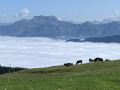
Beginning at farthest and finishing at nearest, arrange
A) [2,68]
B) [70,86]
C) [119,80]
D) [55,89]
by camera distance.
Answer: [2,68]
[119,80]
[70,86]
[55,89]

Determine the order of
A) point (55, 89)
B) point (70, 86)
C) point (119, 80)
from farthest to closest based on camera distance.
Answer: point (119, 80)
point (70, 86)
point (55, 89)

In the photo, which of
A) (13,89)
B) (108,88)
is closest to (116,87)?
(108,88)

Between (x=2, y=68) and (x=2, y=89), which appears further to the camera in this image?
(x=2, y=68)

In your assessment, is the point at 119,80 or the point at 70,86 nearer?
the point at 70,86

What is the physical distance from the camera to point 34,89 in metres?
21.5

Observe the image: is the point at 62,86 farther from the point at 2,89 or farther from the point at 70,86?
the point at 2,89

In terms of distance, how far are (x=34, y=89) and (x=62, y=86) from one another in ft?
8.69

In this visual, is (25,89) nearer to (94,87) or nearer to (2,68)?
(94,87)

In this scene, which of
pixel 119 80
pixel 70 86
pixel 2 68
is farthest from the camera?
pixel 2 68

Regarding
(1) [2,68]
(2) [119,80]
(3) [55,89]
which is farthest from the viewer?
(1) [2,68]

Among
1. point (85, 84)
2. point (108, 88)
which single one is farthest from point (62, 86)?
point (108, 88)

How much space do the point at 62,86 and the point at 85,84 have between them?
7.47 ft

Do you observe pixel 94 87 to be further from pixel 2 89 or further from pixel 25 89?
pixel 2 89

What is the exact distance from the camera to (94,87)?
71.3 feet
